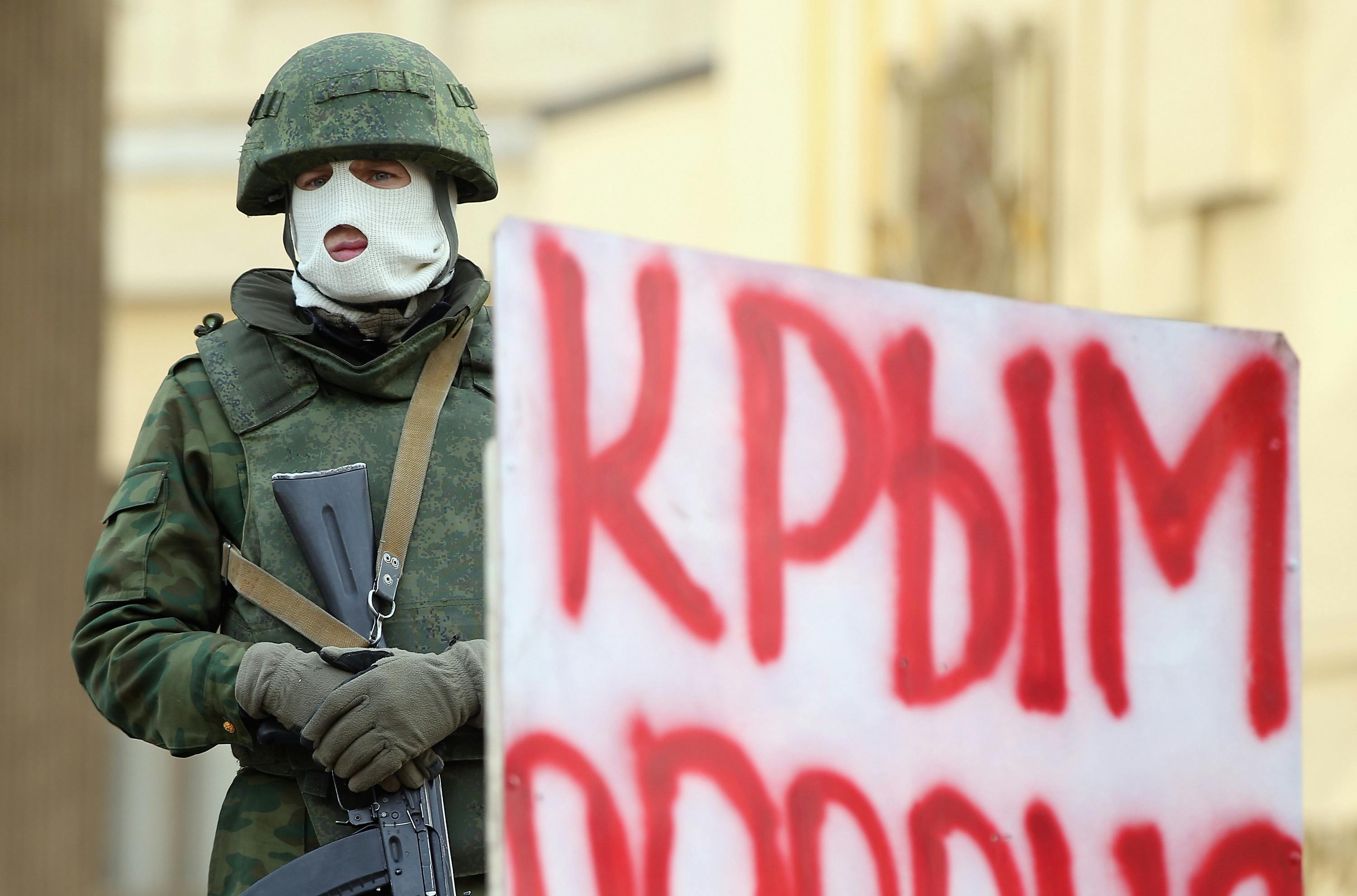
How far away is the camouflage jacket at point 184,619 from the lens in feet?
5.95

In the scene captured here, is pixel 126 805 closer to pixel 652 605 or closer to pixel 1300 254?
pixel 1300 254

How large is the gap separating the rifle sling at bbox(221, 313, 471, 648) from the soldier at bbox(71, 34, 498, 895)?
14mm

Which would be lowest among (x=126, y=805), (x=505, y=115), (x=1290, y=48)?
(x=126, y=805)

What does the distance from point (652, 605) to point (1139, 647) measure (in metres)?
0.50

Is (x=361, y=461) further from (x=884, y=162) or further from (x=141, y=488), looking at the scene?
(x=884, y=162)

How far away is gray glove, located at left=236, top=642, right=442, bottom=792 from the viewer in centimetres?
176

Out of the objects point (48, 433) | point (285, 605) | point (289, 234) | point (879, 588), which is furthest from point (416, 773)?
point (48, 433)

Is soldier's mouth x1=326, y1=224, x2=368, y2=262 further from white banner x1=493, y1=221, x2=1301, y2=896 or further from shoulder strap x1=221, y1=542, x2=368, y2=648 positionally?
white banner x1=493, y1=221, x2=1301, y2=896

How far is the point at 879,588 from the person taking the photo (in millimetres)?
1717

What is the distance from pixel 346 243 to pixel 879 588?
619mm

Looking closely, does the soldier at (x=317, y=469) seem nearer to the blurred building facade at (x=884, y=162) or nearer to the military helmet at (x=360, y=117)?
the military helmet at (x=360, y=117)

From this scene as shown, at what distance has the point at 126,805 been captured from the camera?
11.3 m

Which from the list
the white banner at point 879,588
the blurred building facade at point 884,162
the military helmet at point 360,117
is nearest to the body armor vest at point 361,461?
the military helmet at point 360,117

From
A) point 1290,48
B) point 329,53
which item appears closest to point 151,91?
point 1290,48
